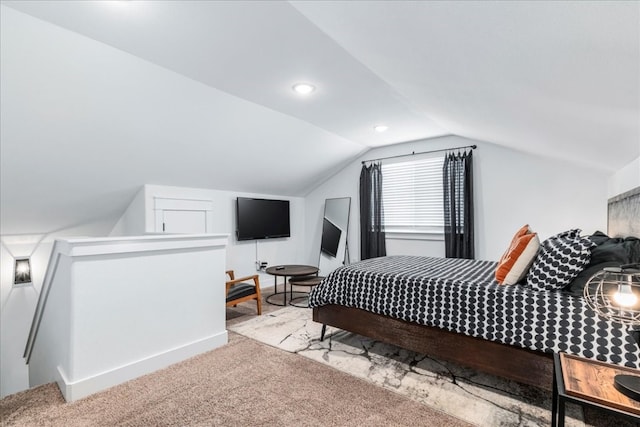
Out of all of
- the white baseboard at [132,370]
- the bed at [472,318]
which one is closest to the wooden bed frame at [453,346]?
the bed at [472,318]

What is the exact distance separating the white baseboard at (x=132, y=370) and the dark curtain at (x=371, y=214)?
2944mm

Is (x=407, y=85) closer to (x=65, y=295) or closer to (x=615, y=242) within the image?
(x=615, y=242)

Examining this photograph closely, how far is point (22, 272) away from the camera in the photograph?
134 inches

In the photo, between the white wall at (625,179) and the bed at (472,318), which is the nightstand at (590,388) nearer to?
the bed at (472,318)

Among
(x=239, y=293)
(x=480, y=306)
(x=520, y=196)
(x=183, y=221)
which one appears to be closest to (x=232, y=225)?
(x=183, y=221)

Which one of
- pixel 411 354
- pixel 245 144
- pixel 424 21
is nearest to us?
pixel 424 21

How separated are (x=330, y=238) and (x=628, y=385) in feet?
14.7

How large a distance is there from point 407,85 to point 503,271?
1519mm

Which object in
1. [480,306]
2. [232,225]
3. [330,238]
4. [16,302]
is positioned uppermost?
[232,225]

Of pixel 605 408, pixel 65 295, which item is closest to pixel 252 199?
pixel 65 295

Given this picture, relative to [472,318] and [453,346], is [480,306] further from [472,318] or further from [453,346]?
[453,346]

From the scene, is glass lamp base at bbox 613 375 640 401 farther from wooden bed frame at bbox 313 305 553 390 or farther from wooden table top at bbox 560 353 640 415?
wooden bed frame at bbox 313 305 553 390

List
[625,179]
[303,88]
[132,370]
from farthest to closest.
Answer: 1. [303,88]
2. [625,179]
3. [132,370]

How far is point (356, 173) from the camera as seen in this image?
542 cm
